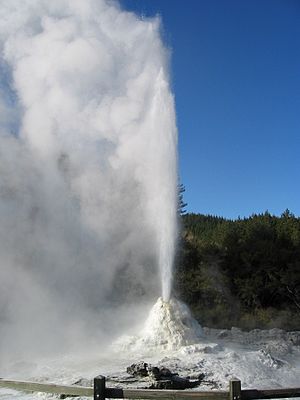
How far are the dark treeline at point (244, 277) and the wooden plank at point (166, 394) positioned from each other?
12395 mm

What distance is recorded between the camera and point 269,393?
4.61m

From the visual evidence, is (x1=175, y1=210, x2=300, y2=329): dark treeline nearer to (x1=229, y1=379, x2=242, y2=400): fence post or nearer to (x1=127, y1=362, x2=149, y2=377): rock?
(x1=127, y1=362, x2=149, y2=377): rock

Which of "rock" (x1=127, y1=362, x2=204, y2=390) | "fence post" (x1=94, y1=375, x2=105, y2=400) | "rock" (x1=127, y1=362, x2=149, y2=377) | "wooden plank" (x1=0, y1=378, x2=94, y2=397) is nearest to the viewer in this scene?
"fence post" (x1=94, y1=375, x2=105, y2=400)

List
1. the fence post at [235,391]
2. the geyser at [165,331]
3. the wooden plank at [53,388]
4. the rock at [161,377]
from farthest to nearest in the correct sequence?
1. the geyser at [165,331]
2. the rock at [161,377]
3. the wooden plank at [53,388]
4. the fence post at [235,391]

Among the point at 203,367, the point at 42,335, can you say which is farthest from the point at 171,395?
the point at 42,335

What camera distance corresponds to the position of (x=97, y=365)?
899 cm

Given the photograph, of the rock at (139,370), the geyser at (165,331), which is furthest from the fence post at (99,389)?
the geyser at (165,331)

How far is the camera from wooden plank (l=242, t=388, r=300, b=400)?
4.52m

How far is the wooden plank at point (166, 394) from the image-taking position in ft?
14.7

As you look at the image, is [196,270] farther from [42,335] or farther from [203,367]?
[203,367]

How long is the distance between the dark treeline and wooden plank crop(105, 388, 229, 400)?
12395 mm

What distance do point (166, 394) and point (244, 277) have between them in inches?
636

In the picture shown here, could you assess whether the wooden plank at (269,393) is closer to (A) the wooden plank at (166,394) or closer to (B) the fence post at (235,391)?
(B) the fence post at (235,391)

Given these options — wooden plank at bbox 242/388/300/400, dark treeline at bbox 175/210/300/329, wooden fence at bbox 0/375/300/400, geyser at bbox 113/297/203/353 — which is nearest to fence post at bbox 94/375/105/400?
wooden fence at bbox 0/375/300/400
